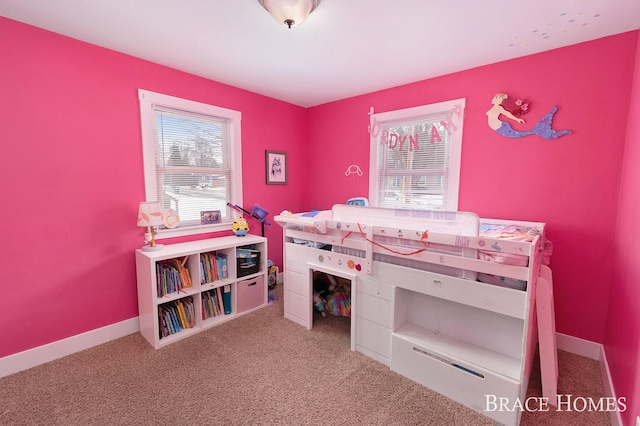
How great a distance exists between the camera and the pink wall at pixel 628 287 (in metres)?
1.37

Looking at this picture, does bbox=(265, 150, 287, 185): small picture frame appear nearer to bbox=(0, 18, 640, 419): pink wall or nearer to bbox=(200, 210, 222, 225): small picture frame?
bbox=(200, 210, 222, 225): small picture frame

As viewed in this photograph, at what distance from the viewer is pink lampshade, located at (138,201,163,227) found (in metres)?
2.24

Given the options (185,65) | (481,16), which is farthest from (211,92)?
(481,16)

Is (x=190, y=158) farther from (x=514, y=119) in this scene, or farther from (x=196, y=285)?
(x=514, y=119)

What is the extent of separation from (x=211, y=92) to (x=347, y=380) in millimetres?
2802

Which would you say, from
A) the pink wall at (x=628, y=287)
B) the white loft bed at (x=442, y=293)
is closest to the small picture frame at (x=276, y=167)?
the white loft bed at (x=442, y=293)

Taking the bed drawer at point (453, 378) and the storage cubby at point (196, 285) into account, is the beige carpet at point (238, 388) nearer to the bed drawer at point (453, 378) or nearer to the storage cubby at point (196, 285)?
the bed drawer at point (453, 378)

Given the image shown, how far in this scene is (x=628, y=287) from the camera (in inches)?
62.6

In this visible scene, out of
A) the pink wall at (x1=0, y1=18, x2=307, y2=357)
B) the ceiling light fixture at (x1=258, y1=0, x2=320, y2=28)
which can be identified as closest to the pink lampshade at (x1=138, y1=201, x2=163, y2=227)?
the pink wall at (x1=0, y1=18, x2=307, y2=357)

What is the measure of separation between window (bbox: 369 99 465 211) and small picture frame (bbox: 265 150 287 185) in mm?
1110

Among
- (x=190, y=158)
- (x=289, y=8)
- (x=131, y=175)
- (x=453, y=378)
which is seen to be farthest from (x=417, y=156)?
(x=131, y=175)

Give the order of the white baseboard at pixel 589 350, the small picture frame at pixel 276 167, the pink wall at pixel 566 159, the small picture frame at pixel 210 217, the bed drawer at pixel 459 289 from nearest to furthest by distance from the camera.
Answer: the bed drawer at pixel 459 289
the white baseboard at pixel 589 350
the pink wall at pixel 566 159
the small picture frame at pixel 210 217
the small picture frame at pixel 276 167

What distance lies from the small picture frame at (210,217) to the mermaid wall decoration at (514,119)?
2719mm

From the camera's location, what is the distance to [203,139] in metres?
2.85
